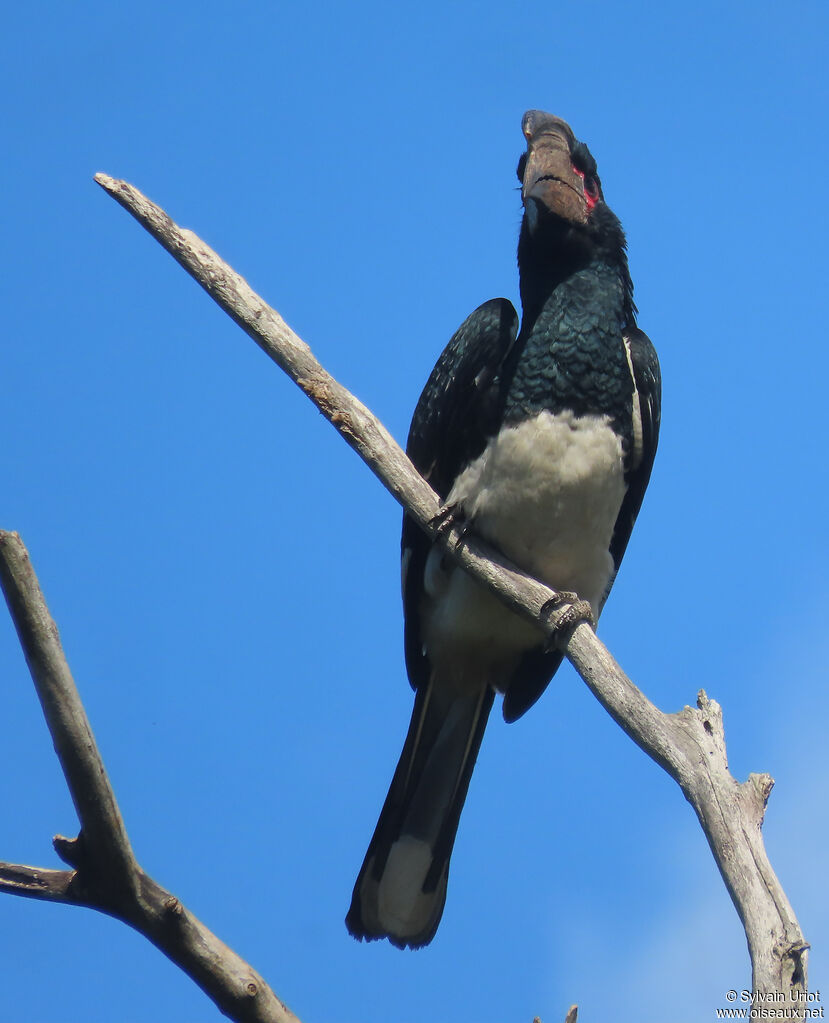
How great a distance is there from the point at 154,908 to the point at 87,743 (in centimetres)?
36

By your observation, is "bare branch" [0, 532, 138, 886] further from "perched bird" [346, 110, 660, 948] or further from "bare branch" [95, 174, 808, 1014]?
"perched bird" [346, 110, 660, 948]

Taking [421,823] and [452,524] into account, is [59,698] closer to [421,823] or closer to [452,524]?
[452,524]

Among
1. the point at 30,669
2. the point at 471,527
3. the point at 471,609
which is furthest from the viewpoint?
the point at 471,609

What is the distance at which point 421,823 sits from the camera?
144 inches

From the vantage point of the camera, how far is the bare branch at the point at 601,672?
2385 mm

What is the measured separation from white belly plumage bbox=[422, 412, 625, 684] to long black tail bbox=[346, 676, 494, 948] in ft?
1.02

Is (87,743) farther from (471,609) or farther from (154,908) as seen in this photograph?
(471,609)

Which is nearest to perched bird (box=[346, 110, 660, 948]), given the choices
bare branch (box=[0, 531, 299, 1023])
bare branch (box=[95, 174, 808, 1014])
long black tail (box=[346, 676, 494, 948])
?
long black tail (box=[346, 676, 494, 948])

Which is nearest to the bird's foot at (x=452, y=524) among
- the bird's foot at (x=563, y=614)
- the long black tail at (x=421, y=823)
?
the bird's foot at (x=563, y=614)

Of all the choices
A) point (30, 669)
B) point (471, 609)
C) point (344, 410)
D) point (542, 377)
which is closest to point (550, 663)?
point (471, 609)

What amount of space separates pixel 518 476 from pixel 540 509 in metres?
0.12

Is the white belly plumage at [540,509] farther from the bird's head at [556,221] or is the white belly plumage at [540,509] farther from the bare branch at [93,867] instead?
the bare branch at [93,867]

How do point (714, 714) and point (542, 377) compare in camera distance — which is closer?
point (714, 714)

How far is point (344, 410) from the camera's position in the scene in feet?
10.3
